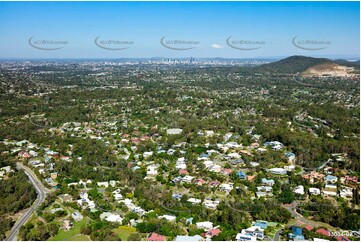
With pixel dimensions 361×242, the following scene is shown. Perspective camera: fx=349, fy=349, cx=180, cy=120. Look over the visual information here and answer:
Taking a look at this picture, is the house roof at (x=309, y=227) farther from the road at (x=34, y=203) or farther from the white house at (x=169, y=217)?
the road at (x=34, y=203)

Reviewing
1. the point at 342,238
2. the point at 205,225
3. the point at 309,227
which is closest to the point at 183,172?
the point at 205,225

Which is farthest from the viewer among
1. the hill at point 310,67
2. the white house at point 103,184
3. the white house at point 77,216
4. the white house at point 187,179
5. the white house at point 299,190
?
the hill at point 310,67

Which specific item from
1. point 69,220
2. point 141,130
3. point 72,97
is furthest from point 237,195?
point 72,97

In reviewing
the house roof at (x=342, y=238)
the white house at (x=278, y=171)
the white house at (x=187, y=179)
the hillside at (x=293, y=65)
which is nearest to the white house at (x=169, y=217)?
the white house at (x=187, y=179)

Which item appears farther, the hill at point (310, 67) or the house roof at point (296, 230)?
the hill at point (310, 67)

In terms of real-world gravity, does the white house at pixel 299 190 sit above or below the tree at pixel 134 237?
above

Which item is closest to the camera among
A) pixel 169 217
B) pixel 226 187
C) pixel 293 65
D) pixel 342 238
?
pixel 342 238

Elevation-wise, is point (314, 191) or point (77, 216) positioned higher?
point (314, 191)

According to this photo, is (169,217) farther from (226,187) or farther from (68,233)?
(226,187)

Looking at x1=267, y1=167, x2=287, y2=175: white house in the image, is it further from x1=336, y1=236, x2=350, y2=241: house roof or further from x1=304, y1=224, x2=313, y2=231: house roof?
x1=336, y1=236, x2=350, y2=241: house roof
